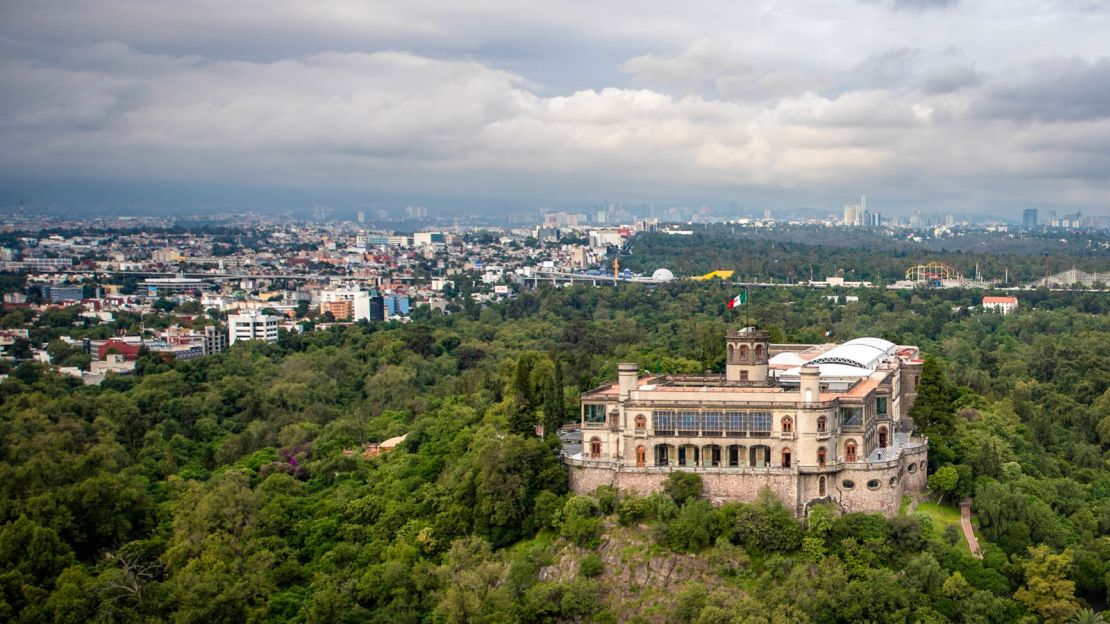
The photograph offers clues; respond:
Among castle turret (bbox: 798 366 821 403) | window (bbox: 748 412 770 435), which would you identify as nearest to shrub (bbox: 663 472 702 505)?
window (bbox: 748 412 770 435)

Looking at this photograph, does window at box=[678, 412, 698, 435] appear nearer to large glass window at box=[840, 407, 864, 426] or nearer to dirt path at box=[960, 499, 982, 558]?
large glass window at box=[840, 407, 864, 426]

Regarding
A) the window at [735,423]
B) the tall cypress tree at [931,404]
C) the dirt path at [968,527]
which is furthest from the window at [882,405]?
the window at [735,423]

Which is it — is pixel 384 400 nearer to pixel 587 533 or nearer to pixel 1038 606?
pixel 587 533

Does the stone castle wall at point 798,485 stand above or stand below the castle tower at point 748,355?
below

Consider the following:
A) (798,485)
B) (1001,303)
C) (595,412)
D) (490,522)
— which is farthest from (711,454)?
(1001,303)

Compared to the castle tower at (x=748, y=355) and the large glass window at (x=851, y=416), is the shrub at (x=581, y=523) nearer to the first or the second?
the castle tower at (x=748, y=355)

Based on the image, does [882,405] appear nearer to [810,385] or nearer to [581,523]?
[810,385]
